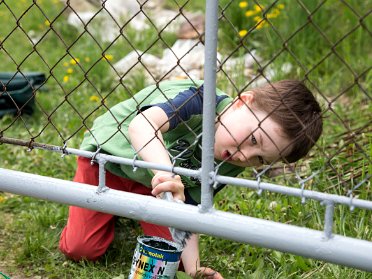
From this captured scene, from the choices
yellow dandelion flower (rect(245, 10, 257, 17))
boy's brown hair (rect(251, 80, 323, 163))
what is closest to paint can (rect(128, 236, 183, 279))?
boy's brown hair (rect(251, 80, 323, 163))

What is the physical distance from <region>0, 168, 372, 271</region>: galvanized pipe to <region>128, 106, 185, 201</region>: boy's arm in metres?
0.08

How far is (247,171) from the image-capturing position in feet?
11.8

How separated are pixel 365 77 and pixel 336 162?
1348 mm

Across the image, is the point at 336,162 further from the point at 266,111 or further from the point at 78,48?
the point at 78,48

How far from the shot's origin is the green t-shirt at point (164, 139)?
2707 mm

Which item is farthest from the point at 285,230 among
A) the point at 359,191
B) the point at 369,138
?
the point at 369,138

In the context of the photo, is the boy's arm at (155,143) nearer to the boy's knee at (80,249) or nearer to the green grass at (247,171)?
the green grass at (247,171)

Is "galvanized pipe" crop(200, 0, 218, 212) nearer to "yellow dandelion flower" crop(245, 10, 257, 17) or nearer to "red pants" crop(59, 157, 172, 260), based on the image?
"red pants" crop(59, 157, 172, 260)

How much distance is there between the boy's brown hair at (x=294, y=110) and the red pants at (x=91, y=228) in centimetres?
73

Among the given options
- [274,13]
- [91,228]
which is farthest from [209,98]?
[274,13]

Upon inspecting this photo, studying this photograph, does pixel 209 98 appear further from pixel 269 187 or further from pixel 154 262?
pixel 154 262

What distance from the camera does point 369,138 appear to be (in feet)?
10.8

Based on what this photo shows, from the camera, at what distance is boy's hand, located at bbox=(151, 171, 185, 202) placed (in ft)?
7.47

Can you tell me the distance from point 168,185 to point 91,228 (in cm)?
90
